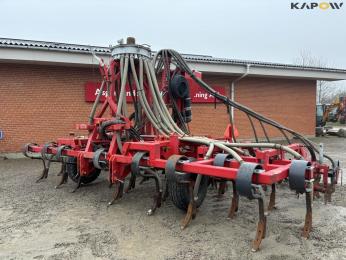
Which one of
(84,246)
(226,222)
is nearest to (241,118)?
(226,222)

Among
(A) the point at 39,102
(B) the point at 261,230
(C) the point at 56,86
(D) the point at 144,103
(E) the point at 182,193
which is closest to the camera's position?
(B) the point at 261,230

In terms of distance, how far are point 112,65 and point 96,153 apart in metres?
1.44

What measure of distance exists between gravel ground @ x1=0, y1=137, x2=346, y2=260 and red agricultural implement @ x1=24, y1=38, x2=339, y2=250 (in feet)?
0.58

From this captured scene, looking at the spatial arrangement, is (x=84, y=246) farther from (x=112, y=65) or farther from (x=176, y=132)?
(x=112, y=65)

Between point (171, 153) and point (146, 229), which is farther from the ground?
point (171, 153)

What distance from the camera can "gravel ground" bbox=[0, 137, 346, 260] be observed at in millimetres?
3100

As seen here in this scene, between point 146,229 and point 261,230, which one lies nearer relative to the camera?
point 261,230

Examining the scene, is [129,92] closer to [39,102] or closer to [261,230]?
[39,102]

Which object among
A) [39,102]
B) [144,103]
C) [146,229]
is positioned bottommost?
[146,229]

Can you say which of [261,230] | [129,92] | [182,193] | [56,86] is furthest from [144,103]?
[56,86]

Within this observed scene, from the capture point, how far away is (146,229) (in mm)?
3676

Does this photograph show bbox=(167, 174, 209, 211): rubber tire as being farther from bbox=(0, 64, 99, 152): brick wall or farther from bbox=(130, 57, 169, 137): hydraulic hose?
bbox=(0, 64, 99, 152): brick wall

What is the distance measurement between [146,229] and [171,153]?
103 cm

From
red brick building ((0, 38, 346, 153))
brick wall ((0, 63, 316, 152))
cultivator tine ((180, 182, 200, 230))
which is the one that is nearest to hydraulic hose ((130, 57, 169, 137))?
cultivator tine ((180, 182, 200, 230))
